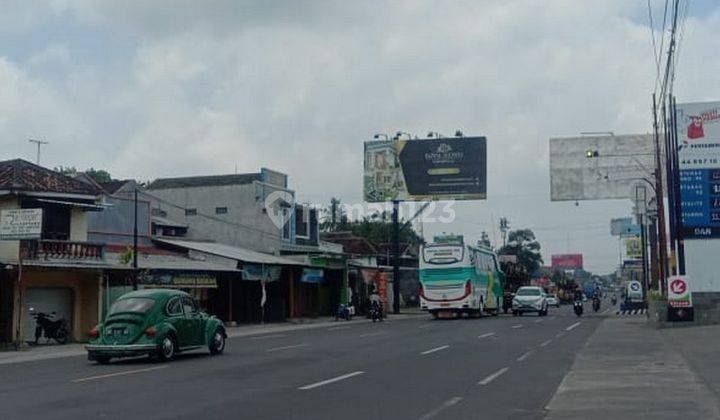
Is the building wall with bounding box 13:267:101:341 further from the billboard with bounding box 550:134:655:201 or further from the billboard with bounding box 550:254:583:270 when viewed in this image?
the billboard with bounding box 550:254:583:270

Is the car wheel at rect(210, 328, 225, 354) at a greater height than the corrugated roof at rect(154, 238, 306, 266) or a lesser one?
lesser

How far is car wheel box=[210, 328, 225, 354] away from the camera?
2362cm

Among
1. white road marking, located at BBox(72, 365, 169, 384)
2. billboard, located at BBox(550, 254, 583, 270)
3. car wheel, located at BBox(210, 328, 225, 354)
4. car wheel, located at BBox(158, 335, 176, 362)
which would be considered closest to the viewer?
white road marking, located at BBox(72, 365, 169, 384)

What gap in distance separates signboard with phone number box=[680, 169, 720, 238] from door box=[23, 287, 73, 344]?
76.5ft

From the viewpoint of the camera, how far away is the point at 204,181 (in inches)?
2408

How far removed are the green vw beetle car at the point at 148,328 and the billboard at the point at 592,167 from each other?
2331 cm

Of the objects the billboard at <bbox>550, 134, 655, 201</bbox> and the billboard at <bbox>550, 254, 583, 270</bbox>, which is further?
the billboard at <bbox>550, 254, 583, 270</bbox>

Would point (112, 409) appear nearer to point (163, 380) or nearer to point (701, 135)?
point (163, 380)

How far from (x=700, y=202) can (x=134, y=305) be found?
22347 mm

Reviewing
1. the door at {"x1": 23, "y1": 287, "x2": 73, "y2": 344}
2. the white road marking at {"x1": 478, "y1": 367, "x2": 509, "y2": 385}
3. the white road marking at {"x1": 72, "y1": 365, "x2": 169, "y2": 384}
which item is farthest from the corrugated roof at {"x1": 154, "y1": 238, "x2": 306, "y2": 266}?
the white road marking at {"x1": 478, "y1": 367, "x2": 509, "y2": 385}

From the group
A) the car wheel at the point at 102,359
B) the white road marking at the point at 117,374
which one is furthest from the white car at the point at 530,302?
the white road marking at the point at 117,374

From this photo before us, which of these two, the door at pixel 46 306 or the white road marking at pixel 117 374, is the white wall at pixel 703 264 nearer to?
the white road marking at pixel 117 374

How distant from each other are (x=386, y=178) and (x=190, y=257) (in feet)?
54.5

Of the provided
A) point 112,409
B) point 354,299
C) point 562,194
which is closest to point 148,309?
point 112,409
